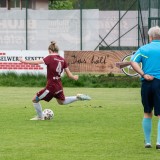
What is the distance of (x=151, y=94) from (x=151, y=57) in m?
0.59

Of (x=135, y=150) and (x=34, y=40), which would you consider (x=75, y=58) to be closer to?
(x=34, y=40)

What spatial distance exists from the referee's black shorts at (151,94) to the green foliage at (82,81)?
58.3 ft

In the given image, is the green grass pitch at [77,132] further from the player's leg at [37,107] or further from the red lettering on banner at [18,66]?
the red lettering on banner at [18,66]

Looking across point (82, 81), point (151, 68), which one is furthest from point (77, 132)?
point (82, 81)

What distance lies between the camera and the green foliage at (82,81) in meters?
30.4

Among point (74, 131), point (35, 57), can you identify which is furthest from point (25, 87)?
point (74, 131)

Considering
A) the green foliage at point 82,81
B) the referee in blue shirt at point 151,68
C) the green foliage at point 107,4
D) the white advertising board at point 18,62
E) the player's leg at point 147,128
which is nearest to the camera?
the referee in blue shirt at point 151,68

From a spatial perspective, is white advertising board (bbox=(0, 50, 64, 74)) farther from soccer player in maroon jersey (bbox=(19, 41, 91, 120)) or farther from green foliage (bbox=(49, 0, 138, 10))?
soccer player in maroon jersey (bbox=(19, 41, 91, 120))

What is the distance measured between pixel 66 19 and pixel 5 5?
35.0ft

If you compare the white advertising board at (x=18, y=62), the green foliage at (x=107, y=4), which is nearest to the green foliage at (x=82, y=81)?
the white advertising board at (x=18, y=62)

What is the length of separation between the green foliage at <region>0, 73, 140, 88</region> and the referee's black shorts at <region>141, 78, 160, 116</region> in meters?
17.8

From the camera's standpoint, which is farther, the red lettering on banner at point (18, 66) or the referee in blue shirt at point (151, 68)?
the red lettering on banner at point (18, 66)

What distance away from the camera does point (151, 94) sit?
12.4 metres

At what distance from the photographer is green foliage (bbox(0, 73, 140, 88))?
1198 inches
